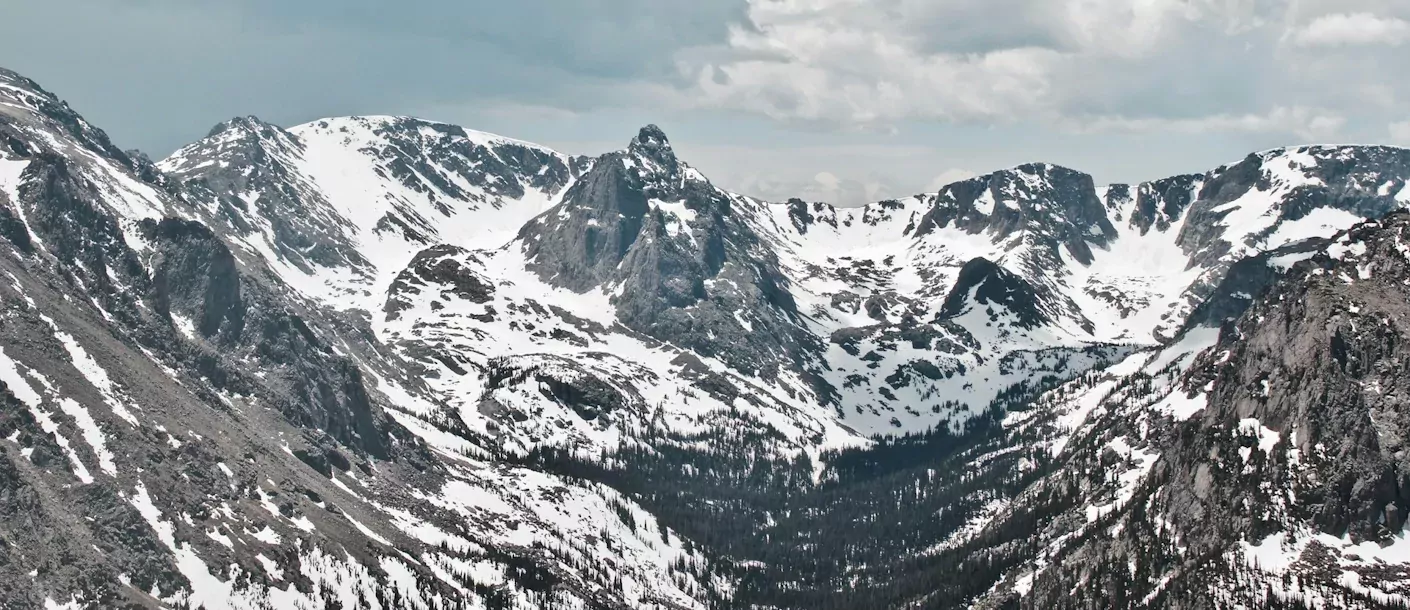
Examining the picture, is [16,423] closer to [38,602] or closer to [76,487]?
[76,487]

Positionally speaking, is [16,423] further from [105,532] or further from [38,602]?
[38,602]

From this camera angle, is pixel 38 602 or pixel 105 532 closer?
pixel 38 602

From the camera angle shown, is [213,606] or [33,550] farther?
[213,606]

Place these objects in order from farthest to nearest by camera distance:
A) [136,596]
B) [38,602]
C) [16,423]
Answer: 1. [16,423]
2. [136,596]
3. [38,602]

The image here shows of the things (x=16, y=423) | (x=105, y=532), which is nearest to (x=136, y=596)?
(x=105, y=532)

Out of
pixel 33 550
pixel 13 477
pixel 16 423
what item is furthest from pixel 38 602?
pixel 16 423

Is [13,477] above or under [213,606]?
above

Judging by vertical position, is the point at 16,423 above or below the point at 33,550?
above

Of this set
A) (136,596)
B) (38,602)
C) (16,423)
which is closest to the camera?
(38,602)
